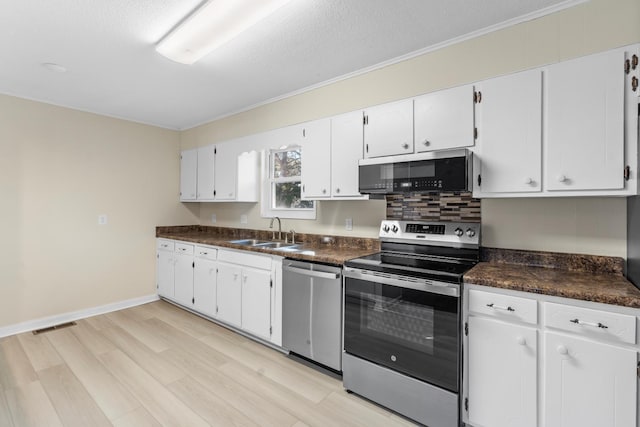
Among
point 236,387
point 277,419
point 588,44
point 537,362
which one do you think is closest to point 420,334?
point 537,362

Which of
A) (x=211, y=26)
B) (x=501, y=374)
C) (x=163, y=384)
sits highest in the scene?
(x=211, y=26)

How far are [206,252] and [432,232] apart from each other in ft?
8.01

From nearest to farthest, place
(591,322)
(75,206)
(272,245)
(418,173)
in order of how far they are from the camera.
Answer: (591,322) → (418,173) → (272,245) → (75,206)

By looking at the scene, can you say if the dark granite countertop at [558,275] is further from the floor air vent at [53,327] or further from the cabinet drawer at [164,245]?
the floor air vent at [53,327]

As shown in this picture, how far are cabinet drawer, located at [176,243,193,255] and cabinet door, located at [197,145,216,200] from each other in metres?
0.69

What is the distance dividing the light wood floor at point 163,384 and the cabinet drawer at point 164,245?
1.13 m

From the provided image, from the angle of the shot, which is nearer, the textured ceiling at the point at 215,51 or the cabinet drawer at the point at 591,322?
the cabinet drawer at the point at 591,322

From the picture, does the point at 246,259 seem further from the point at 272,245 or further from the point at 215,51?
the point at 215,51

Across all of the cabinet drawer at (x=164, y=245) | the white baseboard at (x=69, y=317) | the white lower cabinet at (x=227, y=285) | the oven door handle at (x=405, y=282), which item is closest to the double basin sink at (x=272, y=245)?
the white lower cabinet at (x=227, y=285)

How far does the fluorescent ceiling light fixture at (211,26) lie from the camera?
1752 mm

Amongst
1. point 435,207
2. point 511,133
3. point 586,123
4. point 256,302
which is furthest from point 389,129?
point 256,302

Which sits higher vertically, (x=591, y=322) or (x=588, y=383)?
(x=591, y=322)

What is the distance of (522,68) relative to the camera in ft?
6.62

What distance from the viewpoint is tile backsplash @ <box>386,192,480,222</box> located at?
2301 mm
